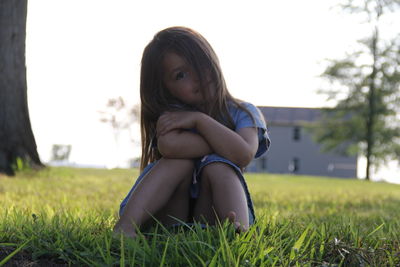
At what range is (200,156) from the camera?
2322mm

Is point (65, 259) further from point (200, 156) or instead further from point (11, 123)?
point (11, 123)

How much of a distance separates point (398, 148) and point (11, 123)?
2550 cm

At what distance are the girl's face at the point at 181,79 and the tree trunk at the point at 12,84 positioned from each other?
538 centimetres

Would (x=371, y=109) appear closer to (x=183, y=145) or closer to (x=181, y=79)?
(x=181, y=79)

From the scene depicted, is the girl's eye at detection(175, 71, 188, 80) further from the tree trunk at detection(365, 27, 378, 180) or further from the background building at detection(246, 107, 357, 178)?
the background building at detection(246, 107, 357, 178)

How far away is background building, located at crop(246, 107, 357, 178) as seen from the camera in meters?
39.0

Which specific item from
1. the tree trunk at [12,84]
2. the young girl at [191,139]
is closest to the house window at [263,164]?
the tree trunk at [12,84]

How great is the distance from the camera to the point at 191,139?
230cm

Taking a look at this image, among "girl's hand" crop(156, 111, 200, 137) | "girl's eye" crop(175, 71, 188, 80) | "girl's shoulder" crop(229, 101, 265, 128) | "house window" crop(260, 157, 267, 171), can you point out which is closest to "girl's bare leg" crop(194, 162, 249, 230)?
A: "girl's hand" crop(156, 111, 200, 137)

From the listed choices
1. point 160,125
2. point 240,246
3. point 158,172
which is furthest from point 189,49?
point 240,246

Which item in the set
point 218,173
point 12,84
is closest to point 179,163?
point 218,173

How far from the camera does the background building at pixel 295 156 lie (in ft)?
128

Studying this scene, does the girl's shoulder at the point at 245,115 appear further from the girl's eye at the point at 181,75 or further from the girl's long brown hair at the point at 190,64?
the girl's eye at the point at 181,75

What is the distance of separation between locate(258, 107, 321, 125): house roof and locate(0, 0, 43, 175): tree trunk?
3209 cm
